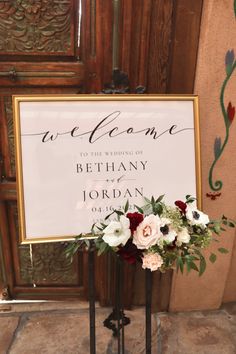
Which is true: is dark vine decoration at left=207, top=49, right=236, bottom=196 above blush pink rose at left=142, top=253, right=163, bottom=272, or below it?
above

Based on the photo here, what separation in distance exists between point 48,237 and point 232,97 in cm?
116

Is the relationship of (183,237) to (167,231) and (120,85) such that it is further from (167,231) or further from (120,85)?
(120,85)

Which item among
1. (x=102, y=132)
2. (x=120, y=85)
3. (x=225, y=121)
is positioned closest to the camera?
(x=102, y=132)

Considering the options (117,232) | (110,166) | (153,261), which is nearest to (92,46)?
(110,166)

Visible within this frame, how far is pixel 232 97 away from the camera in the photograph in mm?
1753

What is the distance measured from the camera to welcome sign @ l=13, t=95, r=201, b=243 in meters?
1.41

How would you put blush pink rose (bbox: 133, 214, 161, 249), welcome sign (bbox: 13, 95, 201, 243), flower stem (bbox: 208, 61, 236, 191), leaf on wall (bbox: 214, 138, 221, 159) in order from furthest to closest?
1. leaf on wall (bbox: 214, 138, 221, 159)
2. flower stem (bbox: 208, 61, 236, 191)
3. welcome sign (bbox: 13, 95, 201, 243)
4. blush pink rose (bbox: 133, 214, 161, 249)

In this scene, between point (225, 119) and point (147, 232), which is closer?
point (147, 232)

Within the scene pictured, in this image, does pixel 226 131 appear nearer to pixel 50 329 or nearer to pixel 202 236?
pixel 202 236

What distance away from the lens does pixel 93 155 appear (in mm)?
1450

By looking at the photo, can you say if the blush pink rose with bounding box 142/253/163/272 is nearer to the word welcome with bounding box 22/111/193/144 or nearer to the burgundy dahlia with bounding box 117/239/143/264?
the burgundy dahlia with bounding box 117/239/143/264

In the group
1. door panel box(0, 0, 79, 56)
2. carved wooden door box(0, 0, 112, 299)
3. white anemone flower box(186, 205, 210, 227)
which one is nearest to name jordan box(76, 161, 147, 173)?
white anemone flower box(186, 205, 210, 227)

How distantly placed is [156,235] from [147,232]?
4 cm

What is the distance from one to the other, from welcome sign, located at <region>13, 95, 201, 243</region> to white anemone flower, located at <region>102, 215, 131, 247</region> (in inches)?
6.4
